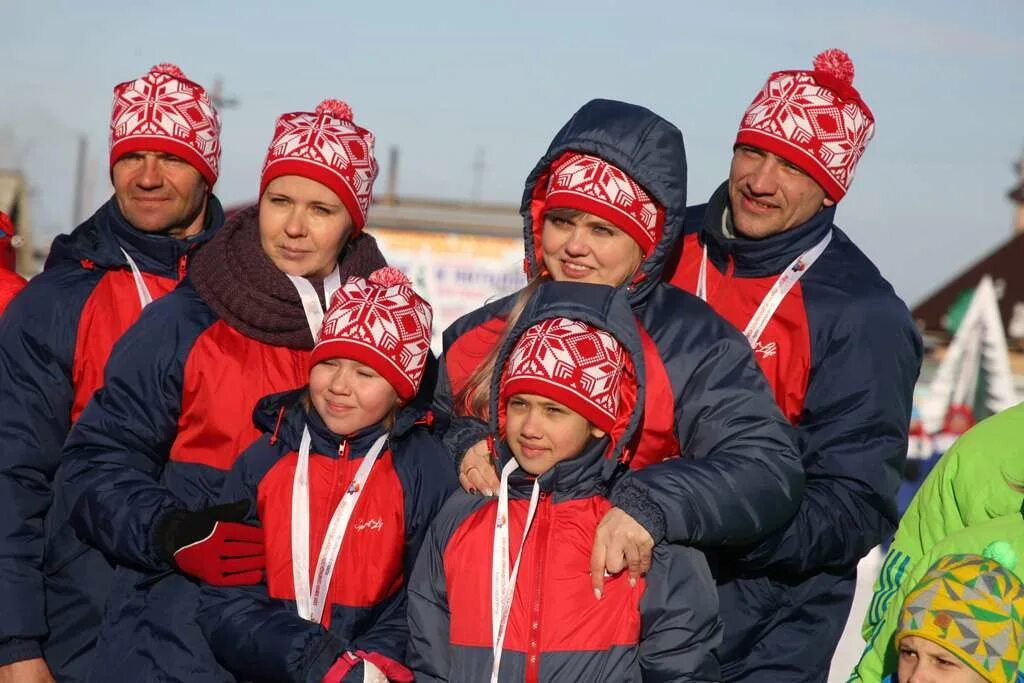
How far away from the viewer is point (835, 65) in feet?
14.8

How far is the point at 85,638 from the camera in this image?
15.3 ft

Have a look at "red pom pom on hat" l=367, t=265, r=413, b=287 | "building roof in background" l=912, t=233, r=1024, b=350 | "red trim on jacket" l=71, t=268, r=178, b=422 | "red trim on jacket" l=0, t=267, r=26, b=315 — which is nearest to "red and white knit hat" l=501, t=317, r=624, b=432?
"red pom pom on hat" l=367, t=265, r=413, b=287

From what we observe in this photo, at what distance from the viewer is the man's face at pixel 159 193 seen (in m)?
4.77

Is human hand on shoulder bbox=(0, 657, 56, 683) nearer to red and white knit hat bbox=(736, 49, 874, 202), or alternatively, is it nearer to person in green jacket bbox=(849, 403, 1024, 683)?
person in green jacket bbox=(849, 403, 1024, 683)

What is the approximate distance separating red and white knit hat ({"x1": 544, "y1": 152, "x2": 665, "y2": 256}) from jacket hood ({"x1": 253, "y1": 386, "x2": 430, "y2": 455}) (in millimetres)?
733

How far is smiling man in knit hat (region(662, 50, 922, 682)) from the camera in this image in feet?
13.3

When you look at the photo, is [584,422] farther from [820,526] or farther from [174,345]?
[174,345]

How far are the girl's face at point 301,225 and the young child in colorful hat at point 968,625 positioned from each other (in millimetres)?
1901

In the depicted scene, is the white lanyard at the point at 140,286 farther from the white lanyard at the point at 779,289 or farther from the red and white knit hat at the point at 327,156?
the white lanyard at the point at 779,289

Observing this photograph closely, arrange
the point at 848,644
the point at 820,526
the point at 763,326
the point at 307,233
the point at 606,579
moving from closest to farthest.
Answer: the point at 606,579, the point at 820,526, the point at 763,326, the point at 307,233, the point at 848,644

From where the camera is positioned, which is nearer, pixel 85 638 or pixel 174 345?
pixel 174 345

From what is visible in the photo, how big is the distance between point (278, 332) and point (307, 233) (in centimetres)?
31

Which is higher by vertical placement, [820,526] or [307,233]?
[307,233]

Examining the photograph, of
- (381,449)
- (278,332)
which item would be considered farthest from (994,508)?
(278,332)
